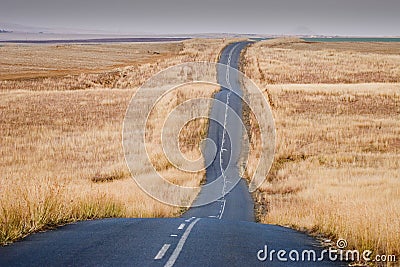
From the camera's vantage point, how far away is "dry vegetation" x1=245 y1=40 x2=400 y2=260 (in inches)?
440

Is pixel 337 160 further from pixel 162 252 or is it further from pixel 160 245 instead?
pixel 162 252

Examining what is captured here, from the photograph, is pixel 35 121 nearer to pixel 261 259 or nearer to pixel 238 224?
pixel 238 224

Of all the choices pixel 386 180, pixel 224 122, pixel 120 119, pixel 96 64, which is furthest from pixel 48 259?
pixel 96 64

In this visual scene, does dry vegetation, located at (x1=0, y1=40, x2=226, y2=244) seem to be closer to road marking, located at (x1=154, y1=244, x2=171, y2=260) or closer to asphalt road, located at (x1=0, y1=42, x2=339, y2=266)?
asphalt road, located at (x1=0, y1=42, x2=339, y2=266)

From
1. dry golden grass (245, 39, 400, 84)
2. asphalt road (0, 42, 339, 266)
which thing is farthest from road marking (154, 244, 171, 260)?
A: dry golden grass (245, 39, 400, 84)

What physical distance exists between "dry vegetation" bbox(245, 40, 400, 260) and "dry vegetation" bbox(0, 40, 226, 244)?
14.0 ft

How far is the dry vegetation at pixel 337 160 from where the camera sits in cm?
1116

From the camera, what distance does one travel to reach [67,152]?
28.6 metres

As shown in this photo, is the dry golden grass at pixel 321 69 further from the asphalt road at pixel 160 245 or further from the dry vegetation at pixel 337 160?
the asphalt road at pixel 160 245

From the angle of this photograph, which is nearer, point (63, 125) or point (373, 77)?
point (63, 125)

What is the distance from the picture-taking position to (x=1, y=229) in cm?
880

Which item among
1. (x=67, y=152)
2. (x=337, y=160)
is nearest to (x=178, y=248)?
(x=337, y=160)

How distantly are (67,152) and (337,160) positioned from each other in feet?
45.2

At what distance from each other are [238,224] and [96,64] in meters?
87.2
